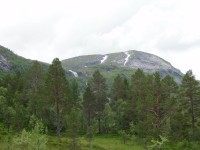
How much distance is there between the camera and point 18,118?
6519cm

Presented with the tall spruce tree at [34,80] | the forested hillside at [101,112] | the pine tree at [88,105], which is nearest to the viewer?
the forested hillside at [101,112]

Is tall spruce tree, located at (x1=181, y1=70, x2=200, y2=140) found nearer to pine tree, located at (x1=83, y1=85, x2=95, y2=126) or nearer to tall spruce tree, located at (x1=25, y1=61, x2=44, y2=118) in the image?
pine tree, located at (x1=83, y1=85, x2=95, y2=126)

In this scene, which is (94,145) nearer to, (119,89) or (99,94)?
(99,94)

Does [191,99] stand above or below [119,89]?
below

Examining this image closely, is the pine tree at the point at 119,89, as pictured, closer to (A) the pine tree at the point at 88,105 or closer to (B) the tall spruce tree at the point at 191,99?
(A) the pine tree at the point at 88,105

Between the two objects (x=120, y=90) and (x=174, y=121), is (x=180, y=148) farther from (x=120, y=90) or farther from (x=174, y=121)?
(x=120, y=90)

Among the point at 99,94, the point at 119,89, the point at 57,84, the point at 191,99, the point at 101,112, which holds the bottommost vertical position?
the point at 101,112

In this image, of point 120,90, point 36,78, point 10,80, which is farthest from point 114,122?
point 10,80

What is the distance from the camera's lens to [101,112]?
106 metres

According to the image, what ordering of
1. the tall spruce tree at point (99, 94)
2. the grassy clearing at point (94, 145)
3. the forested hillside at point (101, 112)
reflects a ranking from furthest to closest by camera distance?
the tall spruce tree at point (99, 94), the forested hillside at point (101, 112), the grassy clearing at point (94, 145)

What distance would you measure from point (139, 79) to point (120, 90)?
Answer: 557 inches

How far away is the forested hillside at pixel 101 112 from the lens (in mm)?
63125

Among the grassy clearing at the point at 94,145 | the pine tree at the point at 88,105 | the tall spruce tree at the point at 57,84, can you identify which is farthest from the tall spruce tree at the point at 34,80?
the grassy clearing at the point at 94,145

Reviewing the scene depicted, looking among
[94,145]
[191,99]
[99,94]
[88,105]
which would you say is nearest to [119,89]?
[99,94]
